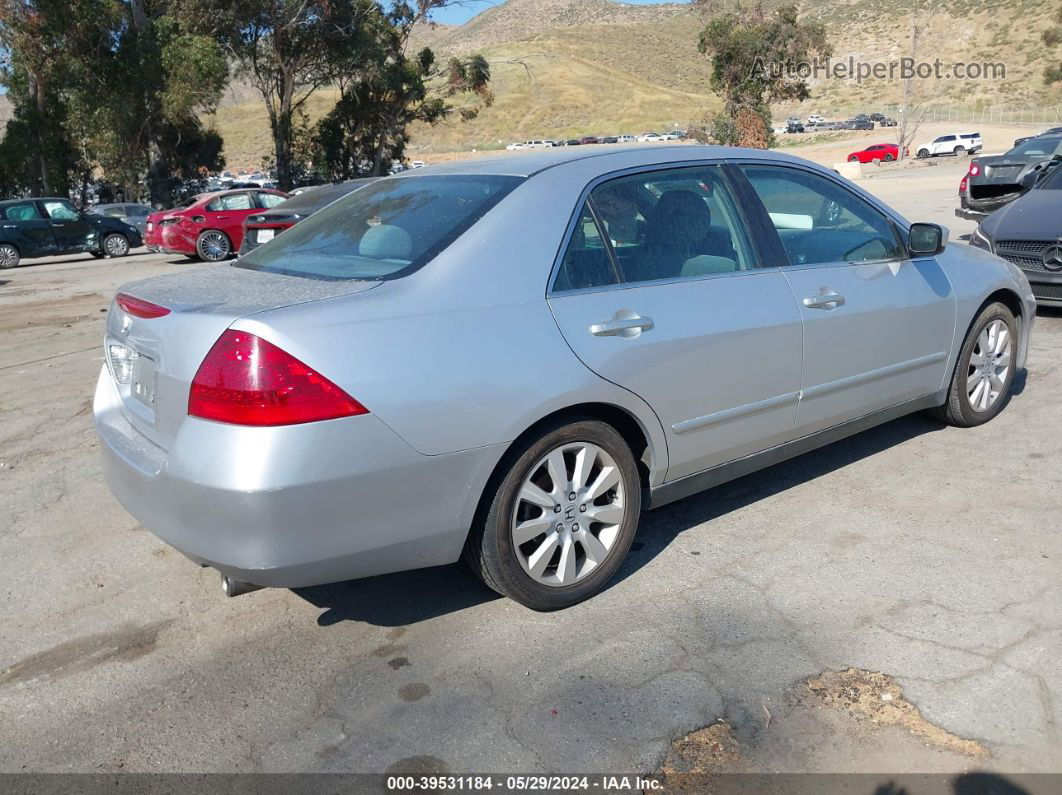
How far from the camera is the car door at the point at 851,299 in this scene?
14.2 ft

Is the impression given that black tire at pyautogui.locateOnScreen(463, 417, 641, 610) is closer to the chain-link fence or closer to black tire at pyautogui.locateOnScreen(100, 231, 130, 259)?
black tire at pyautogui.locateOnScreen(100, 231, 130, 259)

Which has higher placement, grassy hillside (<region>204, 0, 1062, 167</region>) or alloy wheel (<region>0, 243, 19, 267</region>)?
grassy hillside (<region>204, 0, 1062, 167</region>)

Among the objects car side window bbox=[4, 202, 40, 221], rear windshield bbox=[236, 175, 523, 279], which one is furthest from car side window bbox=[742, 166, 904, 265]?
car side window bbox=[4, 202, 40, 221]

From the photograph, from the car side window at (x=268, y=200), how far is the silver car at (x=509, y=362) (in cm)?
1629

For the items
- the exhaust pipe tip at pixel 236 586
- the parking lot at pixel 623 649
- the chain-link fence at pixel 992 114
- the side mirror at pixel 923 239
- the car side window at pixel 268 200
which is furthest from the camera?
the chain-link fence at pixel 992 114

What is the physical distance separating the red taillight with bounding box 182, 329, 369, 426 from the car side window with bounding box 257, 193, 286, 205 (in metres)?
17.6

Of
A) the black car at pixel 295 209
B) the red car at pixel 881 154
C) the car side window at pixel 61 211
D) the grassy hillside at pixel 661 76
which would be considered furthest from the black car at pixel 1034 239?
the grassy hillside at pixel 661 76

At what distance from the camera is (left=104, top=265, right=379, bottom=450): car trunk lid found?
119 inches

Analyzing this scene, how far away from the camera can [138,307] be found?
3.42 meters

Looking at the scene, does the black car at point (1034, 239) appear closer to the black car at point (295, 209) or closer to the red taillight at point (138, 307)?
the red taillight at point (138, 307)

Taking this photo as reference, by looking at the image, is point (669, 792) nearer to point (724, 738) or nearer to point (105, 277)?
point (724, 738)

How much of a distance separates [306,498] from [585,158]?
1873 millimetres

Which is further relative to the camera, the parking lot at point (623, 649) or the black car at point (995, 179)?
the black car at point (995, 179)

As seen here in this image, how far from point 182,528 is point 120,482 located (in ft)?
1.64
